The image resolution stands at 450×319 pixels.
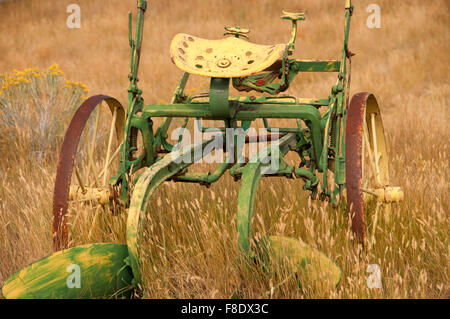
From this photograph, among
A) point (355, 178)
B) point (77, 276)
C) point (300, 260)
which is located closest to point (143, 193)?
point (77, 276)

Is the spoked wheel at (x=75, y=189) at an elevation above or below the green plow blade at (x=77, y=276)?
above

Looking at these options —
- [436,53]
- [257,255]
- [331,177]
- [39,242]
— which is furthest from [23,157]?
[436,53]

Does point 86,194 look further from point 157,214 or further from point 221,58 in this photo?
point 221,58

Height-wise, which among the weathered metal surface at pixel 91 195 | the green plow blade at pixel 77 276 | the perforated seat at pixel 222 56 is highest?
the perforated seat at pixel 222 56

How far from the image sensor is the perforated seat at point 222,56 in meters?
3.05

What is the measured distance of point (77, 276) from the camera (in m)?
2.70

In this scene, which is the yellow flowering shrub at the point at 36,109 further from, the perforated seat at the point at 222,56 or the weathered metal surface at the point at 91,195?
the perforated seat at the point at 222,56

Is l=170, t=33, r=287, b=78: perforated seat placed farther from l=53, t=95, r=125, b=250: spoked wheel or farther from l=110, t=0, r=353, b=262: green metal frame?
l=53, t=95, r=125, b=250: spoked wheel

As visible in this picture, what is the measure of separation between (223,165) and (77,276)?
4.18 feet

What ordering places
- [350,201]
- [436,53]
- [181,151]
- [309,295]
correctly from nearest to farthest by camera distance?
[309,295] → [350,201] → [181,151] → [436,53]

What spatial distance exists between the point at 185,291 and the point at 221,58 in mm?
1269

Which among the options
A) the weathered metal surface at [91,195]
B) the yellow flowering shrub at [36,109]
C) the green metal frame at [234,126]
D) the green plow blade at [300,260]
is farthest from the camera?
the yellow flowering shrub at [36,109]

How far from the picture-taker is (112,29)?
12.6 m

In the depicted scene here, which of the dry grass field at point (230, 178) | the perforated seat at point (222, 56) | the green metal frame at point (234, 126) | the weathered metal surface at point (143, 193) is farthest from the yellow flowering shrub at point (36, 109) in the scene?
the perforated seat at point (222, 56)
